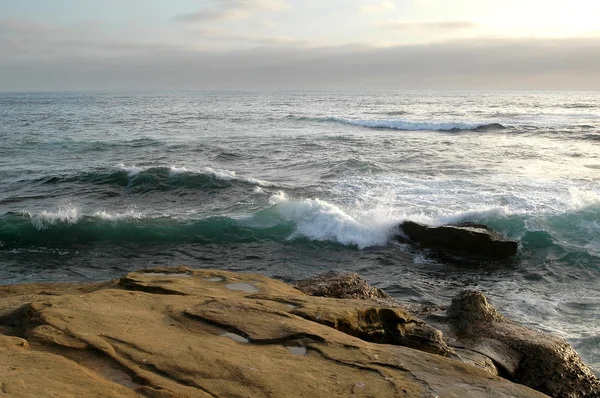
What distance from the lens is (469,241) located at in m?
10.9

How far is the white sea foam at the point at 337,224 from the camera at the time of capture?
40.1 ft

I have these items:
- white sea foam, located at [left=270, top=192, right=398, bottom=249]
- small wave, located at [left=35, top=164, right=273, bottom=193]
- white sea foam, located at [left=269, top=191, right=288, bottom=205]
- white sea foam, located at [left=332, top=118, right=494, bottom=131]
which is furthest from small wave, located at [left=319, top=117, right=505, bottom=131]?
white sea foam, located at [left=270, top=192, right=398, bottom=249]

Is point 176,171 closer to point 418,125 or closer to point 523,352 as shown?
point 523,352

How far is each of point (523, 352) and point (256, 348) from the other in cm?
298

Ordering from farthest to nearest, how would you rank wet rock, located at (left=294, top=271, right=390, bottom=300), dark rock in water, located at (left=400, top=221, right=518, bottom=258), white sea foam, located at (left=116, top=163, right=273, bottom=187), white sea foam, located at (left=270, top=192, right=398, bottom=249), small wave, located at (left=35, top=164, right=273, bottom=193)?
white sea foam, located at (left=116, top=163, right=273, bottom=187)
small wave, located at (left=35, top=164, right=273, bottom=193)
white sea foam, located at (left=270, top=192, right=398, bottom=249)
dark rock in water, located at (left=400, top=221, right=518, bottom=258)
wet rock, located at (left=294, top=271, right=390, bottom=300)

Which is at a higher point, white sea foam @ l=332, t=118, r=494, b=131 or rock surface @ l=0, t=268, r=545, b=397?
white sea foam @ l=332, t=118, r=494, b=131

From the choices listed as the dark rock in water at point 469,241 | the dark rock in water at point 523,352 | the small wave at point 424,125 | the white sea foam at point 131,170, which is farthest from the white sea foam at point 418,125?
the dark rock in water at point 523,352

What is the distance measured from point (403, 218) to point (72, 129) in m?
29.8

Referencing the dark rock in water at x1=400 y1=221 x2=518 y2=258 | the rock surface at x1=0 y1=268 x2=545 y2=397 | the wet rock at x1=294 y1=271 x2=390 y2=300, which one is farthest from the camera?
the dark rock in water at x1=400 y1=221 x2=518 y2=258

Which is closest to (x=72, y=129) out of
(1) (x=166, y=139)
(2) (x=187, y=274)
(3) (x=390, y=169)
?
(1) (x=166, y=139)

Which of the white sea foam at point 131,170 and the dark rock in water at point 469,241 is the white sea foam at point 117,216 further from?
the dark rock in water at point 469,241

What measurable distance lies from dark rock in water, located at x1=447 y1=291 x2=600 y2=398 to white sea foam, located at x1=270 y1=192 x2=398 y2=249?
5681 millimetres

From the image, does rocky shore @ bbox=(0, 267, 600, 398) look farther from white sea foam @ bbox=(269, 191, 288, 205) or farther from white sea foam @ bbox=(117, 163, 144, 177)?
white sea foam @ bbox=(117, 163, 144, 177)

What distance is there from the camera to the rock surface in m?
3.65
